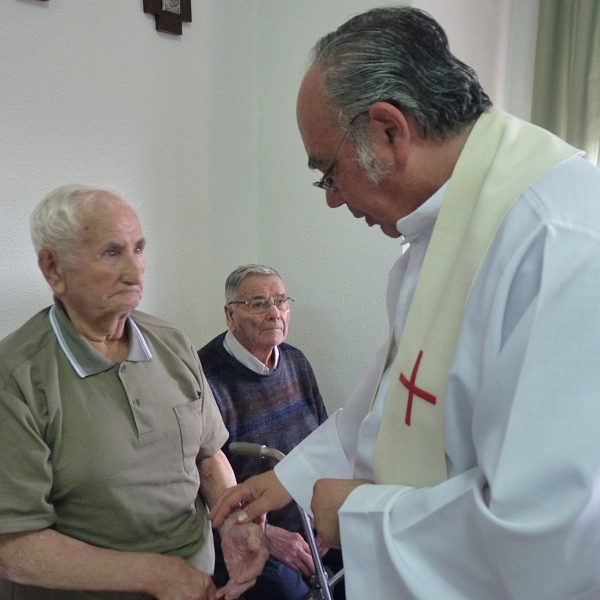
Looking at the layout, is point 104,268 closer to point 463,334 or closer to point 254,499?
point 254,499

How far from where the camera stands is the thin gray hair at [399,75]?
0.88 m

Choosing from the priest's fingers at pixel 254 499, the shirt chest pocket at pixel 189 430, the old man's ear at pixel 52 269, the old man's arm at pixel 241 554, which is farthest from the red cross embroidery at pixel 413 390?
the old man's ear at pixel 52 269

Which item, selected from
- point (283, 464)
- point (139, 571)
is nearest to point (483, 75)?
point (283, 464)

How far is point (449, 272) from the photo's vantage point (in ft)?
2.84

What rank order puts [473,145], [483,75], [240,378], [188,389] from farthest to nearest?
1. [483,75]
2. [240,378]
3. [188,389]
4. [473,145]

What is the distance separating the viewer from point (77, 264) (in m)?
1.35

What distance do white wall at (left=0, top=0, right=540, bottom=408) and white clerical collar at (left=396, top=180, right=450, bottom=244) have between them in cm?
113

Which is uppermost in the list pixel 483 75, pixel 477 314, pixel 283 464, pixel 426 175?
pixel 483 75

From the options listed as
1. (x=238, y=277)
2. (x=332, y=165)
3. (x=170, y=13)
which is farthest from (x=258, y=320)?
(x=332, y=165)

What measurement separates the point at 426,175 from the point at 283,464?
669 millimetres

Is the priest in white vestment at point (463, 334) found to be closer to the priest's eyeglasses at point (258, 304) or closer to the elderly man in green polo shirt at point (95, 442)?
the elderly man in green polo shirt at point (95, 442)

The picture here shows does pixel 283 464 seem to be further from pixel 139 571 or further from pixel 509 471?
pixel 509 471

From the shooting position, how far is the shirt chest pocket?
1467 millimetres

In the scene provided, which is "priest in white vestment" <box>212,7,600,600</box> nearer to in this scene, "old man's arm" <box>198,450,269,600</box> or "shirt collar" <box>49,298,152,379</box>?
"old man's arm" <box>198,450,269,600</box>
